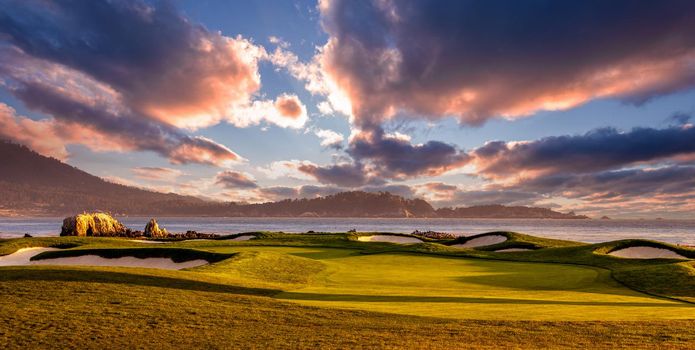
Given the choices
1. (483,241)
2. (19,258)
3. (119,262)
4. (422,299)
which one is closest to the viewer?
(422,299)

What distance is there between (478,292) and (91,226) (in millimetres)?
57367

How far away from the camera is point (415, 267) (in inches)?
1077

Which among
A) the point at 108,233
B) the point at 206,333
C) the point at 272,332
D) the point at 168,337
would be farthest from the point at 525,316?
the point at 108,233

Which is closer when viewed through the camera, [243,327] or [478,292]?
[243,327]

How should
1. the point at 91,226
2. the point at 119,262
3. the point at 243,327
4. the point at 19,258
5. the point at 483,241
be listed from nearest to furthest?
the point at 243,327, the point at 119,262, the point at 19,258, the point at 483,241, the point at 91,226

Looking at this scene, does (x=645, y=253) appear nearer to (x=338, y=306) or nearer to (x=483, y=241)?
(x=483, y=241)

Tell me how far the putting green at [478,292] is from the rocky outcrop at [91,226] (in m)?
42.5

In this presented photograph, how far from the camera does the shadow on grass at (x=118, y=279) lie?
14.9m

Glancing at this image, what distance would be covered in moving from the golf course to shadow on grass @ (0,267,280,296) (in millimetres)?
34

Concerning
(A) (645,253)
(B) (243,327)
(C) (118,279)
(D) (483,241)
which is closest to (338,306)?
(B) (243,327)

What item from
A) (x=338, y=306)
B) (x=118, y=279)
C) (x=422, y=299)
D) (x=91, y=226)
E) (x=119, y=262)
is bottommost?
(x=422, y=299)

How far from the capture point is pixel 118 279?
15219mm

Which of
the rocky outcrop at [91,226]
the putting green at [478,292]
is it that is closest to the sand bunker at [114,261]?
the putting green at [478,292]

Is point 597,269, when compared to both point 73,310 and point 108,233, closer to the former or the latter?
point 73,310
